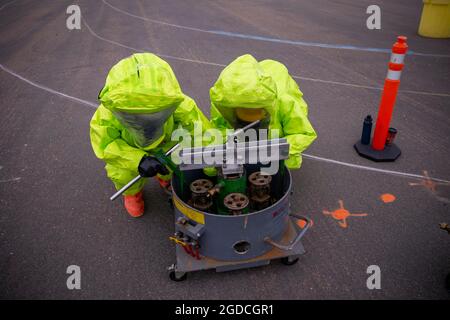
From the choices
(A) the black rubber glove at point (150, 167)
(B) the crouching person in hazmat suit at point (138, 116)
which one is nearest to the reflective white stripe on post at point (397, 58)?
(B) the crouching person in hazmat suit at point (138, 116)

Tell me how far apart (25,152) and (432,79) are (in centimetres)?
571

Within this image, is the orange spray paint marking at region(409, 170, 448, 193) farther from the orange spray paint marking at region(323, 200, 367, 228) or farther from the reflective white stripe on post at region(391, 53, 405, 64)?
the reflective white stripe on post at region(391, 53, 405, 64)

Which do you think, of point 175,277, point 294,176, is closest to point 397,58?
point 294,176

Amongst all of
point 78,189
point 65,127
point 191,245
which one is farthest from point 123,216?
point 65,127

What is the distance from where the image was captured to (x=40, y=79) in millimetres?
5645

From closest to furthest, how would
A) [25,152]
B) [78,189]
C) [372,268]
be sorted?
[372,268], [78,189], [25,152]

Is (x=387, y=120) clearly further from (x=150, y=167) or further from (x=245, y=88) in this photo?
(x=150, y=167)

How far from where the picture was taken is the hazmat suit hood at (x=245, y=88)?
219cm

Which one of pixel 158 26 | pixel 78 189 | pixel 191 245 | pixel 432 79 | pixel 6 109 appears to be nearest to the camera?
pixel 191 245

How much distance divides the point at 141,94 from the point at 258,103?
0.75 m

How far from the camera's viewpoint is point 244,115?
2.41 metres

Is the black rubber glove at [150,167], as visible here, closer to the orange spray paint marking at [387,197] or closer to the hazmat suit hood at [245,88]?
the hazmat suit hood at [245,88]

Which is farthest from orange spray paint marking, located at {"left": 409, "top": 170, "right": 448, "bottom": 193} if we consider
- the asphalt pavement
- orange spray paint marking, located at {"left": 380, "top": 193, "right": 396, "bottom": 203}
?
A: orange spray paint marking, located at {"left": 380, "top": 193, "right": 396, "bottom": 203}

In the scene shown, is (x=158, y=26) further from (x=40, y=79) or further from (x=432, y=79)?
(x=432, y=79)
